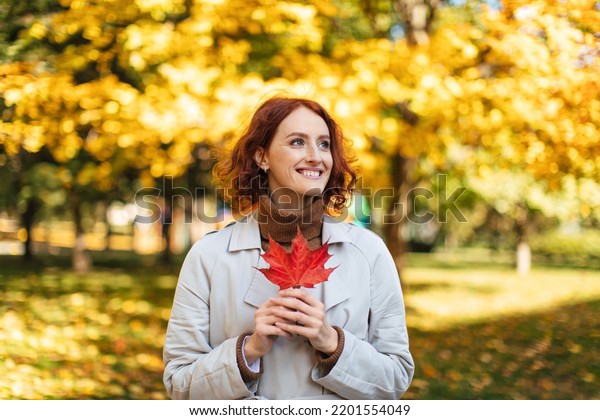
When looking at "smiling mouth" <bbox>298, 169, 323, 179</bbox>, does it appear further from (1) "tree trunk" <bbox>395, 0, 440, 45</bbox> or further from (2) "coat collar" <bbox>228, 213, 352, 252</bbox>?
(1) "tree trunk" <bbox>395, 0, 440, 45</bbox>

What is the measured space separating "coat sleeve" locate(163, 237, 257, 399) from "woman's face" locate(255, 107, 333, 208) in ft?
1.01

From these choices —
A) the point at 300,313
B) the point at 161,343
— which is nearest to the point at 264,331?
the point at 300,313

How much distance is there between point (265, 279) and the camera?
1882 millimetres

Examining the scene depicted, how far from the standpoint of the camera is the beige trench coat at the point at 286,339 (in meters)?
1.83

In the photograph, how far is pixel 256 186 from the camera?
80.4 inches

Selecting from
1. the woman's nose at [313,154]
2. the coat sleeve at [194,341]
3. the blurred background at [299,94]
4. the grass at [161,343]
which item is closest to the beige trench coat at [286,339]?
the coat sleeve at [194,341]

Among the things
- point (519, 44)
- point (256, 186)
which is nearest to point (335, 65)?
point (519, 44)

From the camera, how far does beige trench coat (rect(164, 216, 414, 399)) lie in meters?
1.83

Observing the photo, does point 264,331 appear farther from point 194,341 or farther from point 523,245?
point 523,245

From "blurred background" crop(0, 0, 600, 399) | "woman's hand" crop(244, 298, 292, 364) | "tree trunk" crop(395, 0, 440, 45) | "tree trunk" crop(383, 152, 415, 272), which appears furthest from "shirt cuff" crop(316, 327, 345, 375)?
"tree trunk" crop(383, 152, 415, 272)

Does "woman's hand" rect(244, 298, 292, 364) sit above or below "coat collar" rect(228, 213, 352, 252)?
below

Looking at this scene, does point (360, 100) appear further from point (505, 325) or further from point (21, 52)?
point (505, 325)

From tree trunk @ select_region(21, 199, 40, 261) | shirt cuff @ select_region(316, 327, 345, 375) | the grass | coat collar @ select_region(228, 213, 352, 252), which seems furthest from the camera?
tree trunk @ select_region(21, 199, 40, 261)

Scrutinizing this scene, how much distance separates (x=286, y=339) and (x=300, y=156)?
553mm
